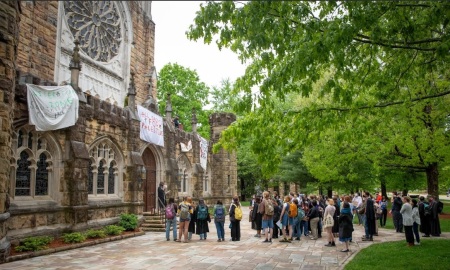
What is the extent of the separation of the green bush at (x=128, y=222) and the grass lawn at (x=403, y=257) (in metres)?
8.73

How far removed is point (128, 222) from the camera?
14398 mm

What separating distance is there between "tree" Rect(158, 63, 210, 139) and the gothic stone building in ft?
31.9

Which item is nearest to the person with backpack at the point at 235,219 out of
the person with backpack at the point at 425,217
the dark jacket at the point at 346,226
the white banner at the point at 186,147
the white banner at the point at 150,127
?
the dark jacket at the point at 346,226

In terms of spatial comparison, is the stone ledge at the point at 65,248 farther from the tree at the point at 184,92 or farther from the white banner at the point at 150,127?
the tree at the point at 184,92

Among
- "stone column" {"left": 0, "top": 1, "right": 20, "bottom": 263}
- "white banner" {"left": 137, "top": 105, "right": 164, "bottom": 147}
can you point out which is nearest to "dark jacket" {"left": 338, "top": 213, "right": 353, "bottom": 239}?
"stone column" {"left": 0, "top": 1, "right": 20, "bottom": 263}

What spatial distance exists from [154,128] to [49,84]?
6.71 meters

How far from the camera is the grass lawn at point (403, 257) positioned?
27.5 feet

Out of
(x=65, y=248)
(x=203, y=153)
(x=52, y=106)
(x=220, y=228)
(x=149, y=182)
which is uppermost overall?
(x=52, y=106)

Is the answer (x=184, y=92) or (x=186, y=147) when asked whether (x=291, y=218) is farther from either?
(x=184, y=92)

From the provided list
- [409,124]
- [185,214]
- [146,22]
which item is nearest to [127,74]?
[146,22]

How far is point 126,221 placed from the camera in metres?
14.4

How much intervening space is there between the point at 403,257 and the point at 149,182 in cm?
1285

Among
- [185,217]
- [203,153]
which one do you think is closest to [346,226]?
[185,217]

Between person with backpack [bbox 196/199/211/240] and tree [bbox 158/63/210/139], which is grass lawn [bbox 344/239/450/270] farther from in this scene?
tree [bbox 158/63/210/139]
